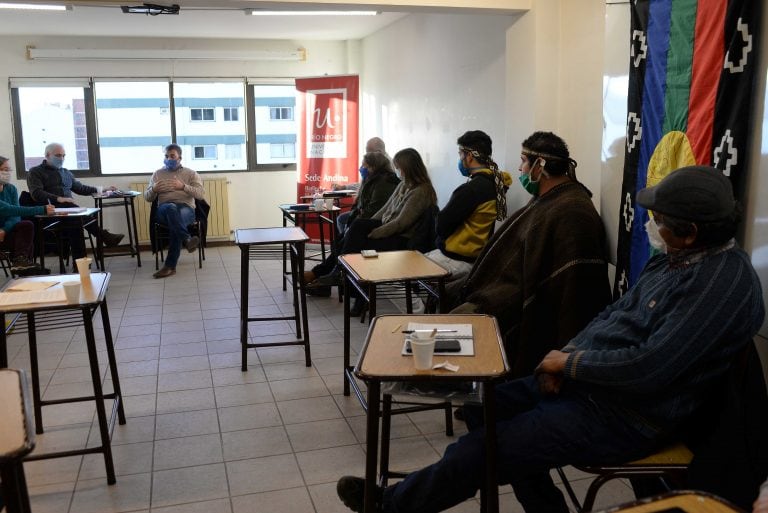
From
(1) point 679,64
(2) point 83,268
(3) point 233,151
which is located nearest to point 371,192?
(2) point 83,268

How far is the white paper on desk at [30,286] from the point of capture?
2.72m

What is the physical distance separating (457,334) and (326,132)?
19.4ft

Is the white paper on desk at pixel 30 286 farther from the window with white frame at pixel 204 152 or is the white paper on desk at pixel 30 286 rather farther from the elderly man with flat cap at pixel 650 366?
the window with white frame at pixel 204 152

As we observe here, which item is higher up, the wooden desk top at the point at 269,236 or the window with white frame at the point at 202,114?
the window with white frame at the point at 202,114

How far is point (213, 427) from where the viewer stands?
311cm

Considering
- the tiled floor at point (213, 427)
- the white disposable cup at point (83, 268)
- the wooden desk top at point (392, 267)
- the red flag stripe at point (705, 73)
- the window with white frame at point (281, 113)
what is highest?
the window with white frame at point (281, 113)

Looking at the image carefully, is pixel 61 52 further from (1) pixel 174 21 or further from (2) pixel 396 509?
(2) pixel 396 509

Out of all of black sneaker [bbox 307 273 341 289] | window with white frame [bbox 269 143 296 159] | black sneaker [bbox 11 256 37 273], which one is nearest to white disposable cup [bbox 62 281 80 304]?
black sneaker [bbox 307 273 341 289]

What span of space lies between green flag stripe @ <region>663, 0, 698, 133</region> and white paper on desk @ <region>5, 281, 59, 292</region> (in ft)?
8.15

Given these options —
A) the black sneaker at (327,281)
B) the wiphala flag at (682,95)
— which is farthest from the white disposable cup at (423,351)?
the black sneaker at (327,281)

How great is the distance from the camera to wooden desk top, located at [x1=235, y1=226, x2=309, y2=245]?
3.70 m

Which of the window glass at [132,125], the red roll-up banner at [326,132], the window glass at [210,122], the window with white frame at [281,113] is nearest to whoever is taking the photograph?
the red roll-up banner at [326,132]

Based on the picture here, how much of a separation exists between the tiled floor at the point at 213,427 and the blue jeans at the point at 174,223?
5.65 feet

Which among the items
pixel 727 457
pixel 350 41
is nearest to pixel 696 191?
pixel 727 457
